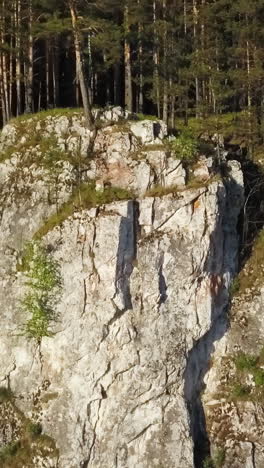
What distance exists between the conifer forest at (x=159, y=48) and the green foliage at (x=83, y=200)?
670cm

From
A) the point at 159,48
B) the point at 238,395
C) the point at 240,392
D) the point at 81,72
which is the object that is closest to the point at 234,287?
the point at 240,392

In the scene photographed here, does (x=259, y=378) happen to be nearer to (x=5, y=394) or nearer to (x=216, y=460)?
(x=216, y=460)

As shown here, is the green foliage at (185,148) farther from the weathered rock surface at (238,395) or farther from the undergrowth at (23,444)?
the undergrowth at (23,444)

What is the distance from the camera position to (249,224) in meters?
24.2

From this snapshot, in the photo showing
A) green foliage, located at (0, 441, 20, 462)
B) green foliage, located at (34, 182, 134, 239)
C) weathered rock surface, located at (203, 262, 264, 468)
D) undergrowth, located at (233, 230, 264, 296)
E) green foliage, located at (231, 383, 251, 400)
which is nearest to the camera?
green foliage, located at (0, 441, 20, 462)

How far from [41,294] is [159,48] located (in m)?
17.4

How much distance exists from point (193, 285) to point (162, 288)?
4.38ft

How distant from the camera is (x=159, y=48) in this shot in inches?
1180

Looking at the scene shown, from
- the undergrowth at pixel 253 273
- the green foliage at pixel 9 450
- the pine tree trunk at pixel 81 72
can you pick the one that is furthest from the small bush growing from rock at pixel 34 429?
the pine tree trunk at pixel 81 72

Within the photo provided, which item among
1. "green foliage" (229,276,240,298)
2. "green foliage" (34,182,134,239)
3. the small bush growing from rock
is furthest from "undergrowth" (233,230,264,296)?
the small bush growing from rock

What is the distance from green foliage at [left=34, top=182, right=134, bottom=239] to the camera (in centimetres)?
2089

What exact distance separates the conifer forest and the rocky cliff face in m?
7.83

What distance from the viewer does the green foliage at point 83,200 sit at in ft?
Result: 68.5

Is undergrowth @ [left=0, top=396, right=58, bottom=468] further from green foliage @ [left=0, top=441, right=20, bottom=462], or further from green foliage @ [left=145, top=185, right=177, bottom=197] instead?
green foliage @ [left=145, top=185, right=177, bottom=197]
